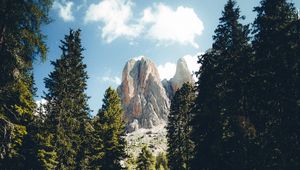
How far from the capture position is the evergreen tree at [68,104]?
29766mm

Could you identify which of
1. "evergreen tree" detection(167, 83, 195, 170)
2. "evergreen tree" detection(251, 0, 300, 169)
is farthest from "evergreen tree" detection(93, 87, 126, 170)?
"evergreen tree" detection(251, 0, 300, 169)

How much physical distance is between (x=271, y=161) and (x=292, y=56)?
672 cm

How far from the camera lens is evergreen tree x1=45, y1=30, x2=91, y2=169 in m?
29.8

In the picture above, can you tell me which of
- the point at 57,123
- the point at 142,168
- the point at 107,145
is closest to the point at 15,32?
the point at 57,123

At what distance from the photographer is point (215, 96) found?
25.6m

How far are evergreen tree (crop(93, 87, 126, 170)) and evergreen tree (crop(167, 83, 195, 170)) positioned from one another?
829 cm

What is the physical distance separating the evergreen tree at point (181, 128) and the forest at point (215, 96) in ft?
41.0

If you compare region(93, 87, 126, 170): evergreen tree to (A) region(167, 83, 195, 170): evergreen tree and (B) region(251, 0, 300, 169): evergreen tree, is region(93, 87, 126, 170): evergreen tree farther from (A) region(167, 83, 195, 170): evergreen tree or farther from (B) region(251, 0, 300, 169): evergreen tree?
(B) region(251, 0, 300, 169): evergreen tree

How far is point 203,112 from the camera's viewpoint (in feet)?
85.0

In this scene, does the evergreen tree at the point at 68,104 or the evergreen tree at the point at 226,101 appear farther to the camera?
the evergreen tree at the point at 68,104

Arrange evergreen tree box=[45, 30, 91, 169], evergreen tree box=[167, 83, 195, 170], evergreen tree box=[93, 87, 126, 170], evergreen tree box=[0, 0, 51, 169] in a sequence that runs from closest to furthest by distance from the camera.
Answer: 1. evergreen tree box=[0, 0, 51, 169]
2. evergreen tree box=[45, 30, 91, 169]
3. evergreen tree box=[93, 87, 126, 170]
4. evergreen tree box=[167, 83, 195, 170]

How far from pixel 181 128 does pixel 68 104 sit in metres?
21.1

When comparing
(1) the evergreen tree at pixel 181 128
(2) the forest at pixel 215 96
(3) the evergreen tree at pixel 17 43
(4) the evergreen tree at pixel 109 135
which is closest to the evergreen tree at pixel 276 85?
(2) the forest at pixel 215 96

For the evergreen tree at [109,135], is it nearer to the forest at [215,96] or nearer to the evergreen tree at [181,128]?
the forest at [215,96]
